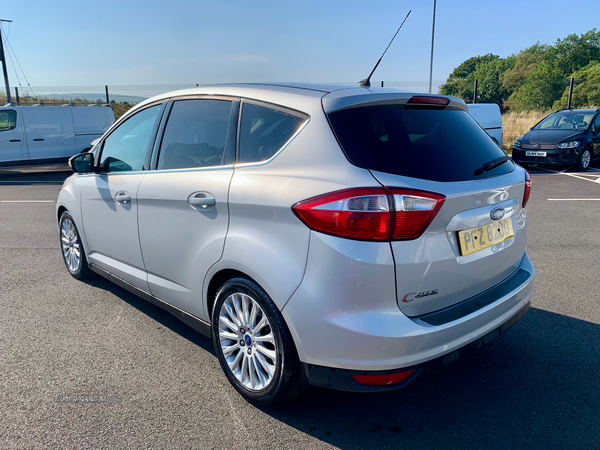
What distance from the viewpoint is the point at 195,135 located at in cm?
316

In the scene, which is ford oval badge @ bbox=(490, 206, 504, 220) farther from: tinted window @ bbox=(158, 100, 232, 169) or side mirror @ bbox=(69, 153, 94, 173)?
side mirror @ bbox=(69, 153, 94, 173)

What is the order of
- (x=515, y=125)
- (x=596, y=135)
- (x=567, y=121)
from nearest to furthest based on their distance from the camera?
(x=596, y=135) < (x=567, y=121) < (x=515, y=125)

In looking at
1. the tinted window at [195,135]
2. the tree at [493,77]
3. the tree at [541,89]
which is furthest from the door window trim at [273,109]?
the tree at [493,77]

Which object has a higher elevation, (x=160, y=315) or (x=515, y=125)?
(x=515, y=125)

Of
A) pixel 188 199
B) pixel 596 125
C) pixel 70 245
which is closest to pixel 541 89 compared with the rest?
pixel 596 125

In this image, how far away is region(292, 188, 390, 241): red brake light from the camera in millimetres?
2154

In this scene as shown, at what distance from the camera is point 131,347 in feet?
11.3

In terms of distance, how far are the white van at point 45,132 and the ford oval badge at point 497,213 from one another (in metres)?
14.3

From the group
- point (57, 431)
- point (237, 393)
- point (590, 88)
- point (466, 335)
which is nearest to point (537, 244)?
point (466, 335)

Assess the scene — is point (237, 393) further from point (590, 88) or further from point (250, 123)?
point (590, 88)

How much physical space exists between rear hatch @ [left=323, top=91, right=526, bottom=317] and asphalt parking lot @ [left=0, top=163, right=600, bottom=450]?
51 centimetres

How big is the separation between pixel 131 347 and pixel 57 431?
96cm

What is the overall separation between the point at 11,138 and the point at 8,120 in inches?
19.8

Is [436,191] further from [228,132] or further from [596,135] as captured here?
[596,135]
